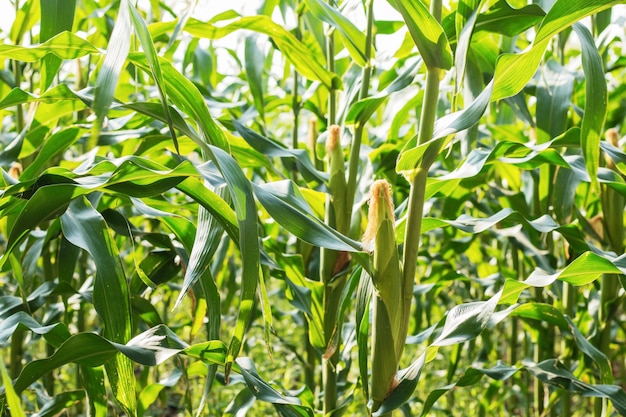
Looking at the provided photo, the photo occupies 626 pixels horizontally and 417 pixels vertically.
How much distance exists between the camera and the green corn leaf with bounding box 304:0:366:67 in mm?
869

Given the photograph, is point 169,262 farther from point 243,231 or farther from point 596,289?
point 596,289

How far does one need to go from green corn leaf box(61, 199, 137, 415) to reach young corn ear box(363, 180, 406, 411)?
285mm

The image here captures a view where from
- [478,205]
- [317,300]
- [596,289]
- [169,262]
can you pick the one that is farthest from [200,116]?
[596,289]

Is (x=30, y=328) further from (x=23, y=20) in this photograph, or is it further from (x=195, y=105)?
(x=23, y=20)

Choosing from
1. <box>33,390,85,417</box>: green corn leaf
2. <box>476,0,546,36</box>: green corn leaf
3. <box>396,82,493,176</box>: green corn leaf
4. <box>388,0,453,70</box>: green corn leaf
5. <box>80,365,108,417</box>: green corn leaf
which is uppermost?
<box>476,0,546,36</box>: green corn leaf

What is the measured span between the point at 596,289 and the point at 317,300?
0.76 meters

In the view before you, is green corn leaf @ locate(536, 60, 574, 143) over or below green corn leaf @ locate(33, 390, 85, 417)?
over

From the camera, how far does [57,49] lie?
31.3 inches

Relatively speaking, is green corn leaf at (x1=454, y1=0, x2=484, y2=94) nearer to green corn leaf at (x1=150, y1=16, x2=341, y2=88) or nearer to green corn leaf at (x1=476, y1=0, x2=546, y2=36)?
green corn leaf at (x1=476, y1=0, x2=546, y2=36)

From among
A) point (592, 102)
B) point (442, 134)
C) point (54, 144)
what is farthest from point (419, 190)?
point (54, 144)

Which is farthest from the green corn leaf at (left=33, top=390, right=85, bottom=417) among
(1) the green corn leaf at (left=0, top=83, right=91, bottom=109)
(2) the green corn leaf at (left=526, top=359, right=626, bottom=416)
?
(2) the green corn leaf at (left=526, top=359, right=626, bottom=416)

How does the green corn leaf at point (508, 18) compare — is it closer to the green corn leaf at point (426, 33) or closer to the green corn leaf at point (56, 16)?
the green corn leaf at point (426, 33)

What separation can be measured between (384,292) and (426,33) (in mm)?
300

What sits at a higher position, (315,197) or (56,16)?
(56,16)
